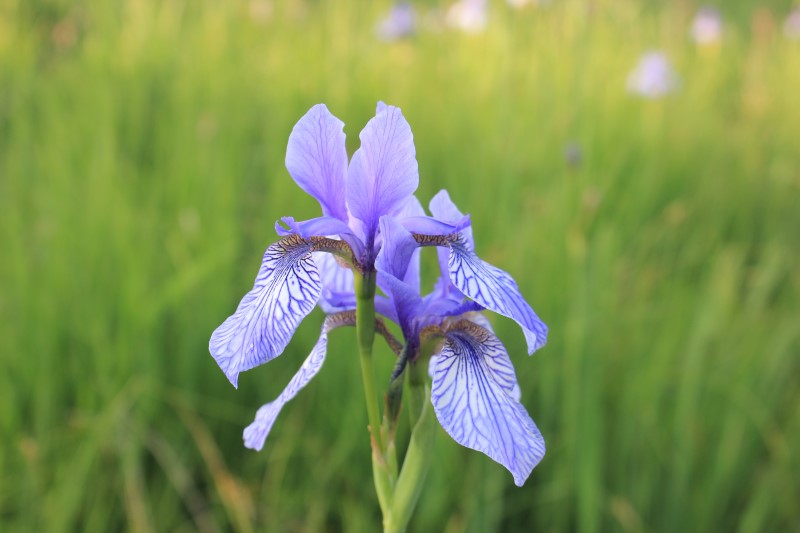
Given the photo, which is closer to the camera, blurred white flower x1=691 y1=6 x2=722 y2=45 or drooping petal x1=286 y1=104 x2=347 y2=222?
drooping petal x1=286 y1=104 x2=347 y2=222

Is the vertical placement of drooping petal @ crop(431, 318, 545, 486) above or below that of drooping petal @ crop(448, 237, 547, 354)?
below

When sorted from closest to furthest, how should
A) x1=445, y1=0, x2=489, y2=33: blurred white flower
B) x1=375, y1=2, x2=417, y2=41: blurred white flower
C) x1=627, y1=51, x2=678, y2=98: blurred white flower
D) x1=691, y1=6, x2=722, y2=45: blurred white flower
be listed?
x1=627, y1=51, x2=678, y2=98: blurred white flower < x1=375, y1=2, x2=417, y2=41: blurred white flower < x1=445, y1=0, x2=489, y2=33: blurred white flower < x1=691, y1=6, x2=722, y2=45: blurred white flower

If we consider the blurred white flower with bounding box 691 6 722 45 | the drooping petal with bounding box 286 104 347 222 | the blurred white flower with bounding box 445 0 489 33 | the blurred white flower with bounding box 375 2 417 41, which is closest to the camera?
the drooping petal with bounding box 286 104 347 222

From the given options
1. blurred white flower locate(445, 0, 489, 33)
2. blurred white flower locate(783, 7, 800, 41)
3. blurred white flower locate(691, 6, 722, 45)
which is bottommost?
blurred white flower locate(445, 0, 489, 33)

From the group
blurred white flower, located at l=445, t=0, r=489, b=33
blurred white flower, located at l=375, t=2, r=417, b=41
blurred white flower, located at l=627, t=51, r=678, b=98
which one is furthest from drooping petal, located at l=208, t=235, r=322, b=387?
blurred white flower, located at l=445, t=0, r=489, b=33

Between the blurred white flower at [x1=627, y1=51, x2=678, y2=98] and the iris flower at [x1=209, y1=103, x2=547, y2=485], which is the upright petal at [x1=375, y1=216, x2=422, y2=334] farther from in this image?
the blurred white flower at [x1=627, y1=51, x2=678, y2=98]

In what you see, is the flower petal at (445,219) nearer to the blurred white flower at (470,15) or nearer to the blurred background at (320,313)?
the blurred background at (320,313)

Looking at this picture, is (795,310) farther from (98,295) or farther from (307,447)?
(98,295)
